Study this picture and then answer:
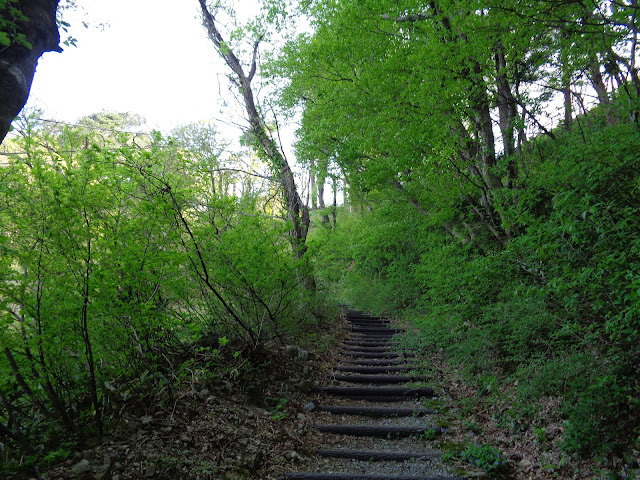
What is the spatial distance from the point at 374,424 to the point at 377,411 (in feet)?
0.91

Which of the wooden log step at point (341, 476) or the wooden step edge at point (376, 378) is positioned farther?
the wooden step edge at point (376, 378)

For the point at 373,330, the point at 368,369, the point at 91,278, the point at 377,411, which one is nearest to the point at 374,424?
the point at 377,411

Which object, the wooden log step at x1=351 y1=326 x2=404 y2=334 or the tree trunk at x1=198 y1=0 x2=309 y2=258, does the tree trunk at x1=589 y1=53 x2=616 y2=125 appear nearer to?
the tree trunk at x1=198 y1=0 x2=309 y2=258

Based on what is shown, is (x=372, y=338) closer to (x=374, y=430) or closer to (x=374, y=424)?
(x=374, y=424)

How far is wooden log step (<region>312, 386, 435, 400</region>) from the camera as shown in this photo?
5543mm

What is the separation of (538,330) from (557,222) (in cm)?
141

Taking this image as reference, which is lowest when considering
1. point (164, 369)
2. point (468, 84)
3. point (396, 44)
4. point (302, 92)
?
point (164, 369)

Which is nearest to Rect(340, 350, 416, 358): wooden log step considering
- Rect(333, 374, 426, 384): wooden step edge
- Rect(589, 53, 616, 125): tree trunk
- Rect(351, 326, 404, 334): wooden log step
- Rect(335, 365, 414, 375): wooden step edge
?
Rect(335, 365, 414, 375): wooden step edge

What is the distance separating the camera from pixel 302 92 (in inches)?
475

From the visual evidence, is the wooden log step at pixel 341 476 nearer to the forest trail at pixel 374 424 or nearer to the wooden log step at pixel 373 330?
the forest trail at pixel 374 424

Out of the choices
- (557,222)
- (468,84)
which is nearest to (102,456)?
(557,222)

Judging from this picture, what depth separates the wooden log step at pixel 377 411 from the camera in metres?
4.95

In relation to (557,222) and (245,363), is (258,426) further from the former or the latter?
(557,222)

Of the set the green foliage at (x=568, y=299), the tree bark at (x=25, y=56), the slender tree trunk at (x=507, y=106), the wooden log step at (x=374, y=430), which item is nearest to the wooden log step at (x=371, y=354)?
the green foliage at (x=568, y=299)
